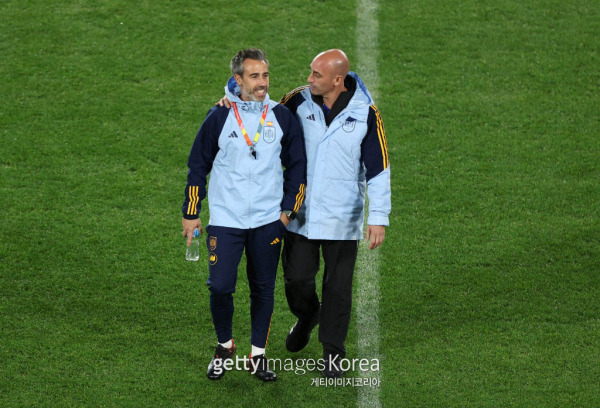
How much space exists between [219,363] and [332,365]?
2.40ft

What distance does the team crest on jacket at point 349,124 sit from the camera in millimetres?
5680

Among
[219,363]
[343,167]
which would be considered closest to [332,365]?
[219,363]

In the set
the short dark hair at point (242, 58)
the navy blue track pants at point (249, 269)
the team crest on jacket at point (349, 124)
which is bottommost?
the navy blue track pants at point (249, 269)

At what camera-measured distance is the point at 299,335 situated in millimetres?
6254

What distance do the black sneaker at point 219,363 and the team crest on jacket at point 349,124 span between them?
63.2 inches

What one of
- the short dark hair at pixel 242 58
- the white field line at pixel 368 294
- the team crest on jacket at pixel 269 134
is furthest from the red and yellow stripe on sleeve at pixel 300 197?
the white field line at pixel 368 294

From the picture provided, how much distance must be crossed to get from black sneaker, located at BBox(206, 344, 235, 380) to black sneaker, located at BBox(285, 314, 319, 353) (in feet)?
1.48

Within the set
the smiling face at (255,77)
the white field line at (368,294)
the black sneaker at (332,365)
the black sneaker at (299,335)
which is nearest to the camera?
the smiling face at (255,77)

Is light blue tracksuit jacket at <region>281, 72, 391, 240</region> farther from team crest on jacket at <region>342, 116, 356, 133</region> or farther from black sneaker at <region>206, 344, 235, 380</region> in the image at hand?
black sneaker at <region>206, 344, 235, 380</region>

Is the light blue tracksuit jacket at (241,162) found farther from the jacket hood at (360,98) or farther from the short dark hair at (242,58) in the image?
the jacket hood at (360,98)

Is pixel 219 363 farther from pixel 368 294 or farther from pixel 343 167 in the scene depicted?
pixel 343 167

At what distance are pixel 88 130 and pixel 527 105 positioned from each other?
4.12 meters

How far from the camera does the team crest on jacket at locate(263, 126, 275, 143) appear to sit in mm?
5566

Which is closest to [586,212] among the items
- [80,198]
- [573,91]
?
[573,91]
